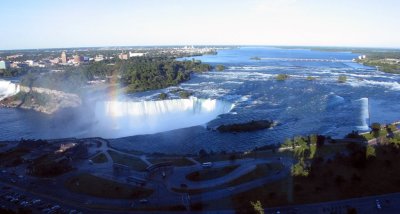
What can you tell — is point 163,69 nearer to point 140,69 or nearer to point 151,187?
point 140,69

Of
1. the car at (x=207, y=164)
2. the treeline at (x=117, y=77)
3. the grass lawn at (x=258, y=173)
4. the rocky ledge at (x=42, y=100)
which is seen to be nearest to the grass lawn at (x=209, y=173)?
the car at (x=207, y=164)

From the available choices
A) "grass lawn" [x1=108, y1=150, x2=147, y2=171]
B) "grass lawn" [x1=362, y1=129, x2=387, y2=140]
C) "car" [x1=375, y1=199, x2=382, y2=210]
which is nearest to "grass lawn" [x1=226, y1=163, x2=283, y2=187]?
"car" [x1=375, y1=199, x2=382, y2=210]

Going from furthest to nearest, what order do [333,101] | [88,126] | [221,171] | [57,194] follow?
1. [333,101]
2. [88,126]
3. [221,171]
4. [57,194]

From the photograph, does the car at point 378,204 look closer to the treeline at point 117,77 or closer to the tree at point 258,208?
the tree at point 258,208

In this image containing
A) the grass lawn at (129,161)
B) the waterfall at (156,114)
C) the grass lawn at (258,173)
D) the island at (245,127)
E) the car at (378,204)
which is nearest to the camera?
the car at (378,204)

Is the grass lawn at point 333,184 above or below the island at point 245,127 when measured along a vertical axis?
below

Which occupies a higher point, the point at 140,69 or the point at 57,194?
the point at 140,69

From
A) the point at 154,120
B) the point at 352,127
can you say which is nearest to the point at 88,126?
the point at 154,120
